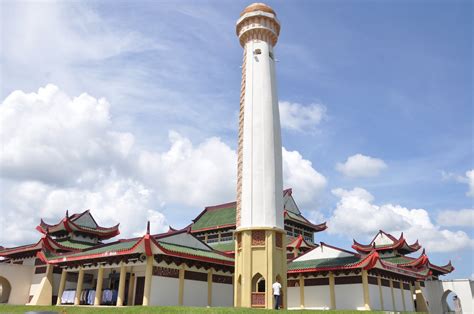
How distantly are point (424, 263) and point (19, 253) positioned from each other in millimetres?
39597

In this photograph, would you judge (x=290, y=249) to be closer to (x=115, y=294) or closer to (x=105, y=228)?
(x=115, y=294)

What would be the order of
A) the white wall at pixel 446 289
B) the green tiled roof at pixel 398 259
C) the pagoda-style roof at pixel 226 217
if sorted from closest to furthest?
the green tiled roof at pixel 398 259 < the white wall at pixel 446 289 < the pagoda-style roof at pixel 226 217

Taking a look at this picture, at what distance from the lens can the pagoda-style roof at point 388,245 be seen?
1661 inches

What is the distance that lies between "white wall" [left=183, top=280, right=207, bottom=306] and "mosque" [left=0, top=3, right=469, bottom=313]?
7cm

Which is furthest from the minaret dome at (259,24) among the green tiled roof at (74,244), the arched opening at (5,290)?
the arched opening at (5,290)

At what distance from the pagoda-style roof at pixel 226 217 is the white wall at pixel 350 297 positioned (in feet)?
38.6

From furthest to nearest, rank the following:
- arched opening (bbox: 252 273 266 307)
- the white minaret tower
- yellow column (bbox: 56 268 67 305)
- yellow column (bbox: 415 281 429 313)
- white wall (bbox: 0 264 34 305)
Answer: yellow column (bbox: 415 281 429 313) → white wall (bbox: 0 264 34 305) → yellow column (bbox: 56 268 67 305) → the white minaret tower → arched opening (bbox: 252 273 266 307)

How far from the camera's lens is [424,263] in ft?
132

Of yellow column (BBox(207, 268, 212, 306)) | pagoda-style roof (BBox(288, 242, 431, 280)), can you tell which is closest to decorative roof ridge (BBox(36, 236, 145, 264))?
yellow column (BBox(207, 268, 212, 306))

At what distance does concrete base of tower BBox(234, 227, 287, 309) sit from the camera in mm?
24750

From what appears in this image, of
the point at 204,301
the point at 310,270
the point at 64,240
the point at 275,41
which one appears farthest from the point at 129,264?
the point at 275,41

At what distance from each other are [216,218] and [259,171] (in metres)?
17.8

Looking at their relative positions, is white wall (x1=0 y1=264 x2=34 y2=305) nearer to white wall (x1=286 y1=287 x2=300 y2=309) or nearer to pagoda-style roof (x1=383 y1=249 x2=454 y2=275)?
white wall (x1=286 y1=287 x2=300 y2=309)

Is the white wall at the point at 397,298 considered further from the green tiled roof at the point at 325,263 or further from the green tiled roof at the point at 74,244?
the green tiled roof at the point at 74,244
